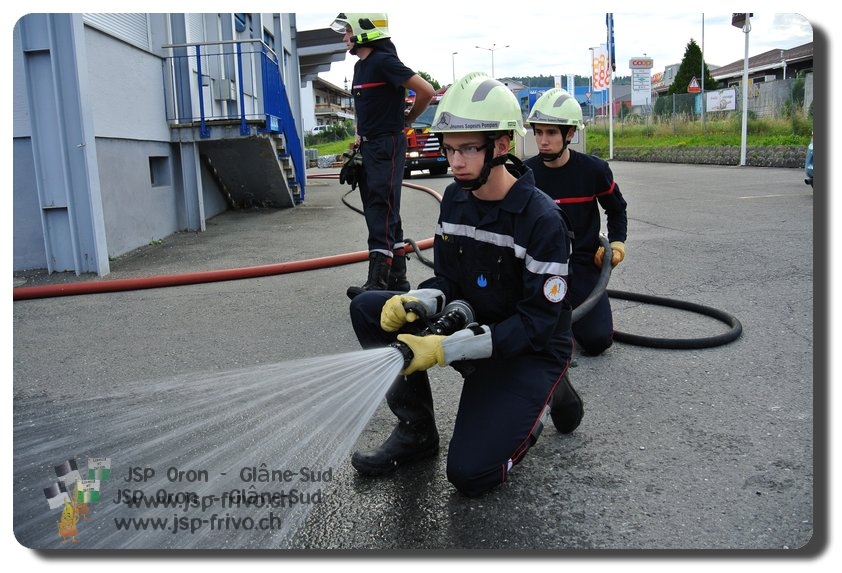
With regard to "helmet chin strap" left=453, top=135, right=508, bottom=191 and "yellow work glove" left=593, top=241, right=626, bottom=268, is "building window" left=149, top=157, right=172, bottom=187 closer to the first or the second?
"yellow work glove" left=593, top=241, right=626, bottom=268

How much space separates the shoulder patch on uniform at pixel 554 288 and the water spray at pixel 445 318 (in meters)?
0.35

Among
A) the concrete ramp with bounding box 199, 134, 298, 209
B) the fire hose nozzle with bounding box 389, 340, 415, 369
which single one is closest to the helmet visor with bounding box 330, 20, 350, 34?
the fire hose nozzle with bounding box 389, 340, 415, 369

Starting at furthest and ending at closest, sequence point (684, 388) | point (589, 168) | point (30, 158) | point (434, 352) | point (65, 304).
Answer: point (30, 158) < point (65, 304) < point (589, 168) < point (684, 388) < point (434, 352)

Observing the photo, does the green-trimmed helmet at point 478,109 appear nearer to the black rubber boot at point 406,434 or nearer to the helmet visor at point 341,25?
the black rubber boot at point 406,434

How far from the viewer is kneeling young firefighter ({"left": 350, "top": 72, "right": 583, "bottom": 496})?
107 inches

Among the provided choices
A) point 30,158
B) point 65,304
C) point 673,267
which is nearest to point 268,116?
point 30,158

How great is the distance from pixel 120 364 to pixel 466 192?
2644 mm

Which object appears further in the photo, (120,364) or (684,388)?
(120,364)

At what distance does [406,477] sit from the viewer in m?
3.00

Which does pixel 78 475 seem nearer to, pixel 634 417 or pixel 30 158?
pixel 634 417

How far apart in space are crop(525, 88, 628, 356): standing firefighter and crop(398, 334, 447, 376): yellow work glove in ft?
6.72

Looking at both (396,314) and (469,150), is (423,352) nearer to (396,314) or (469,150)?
→ (396,314)

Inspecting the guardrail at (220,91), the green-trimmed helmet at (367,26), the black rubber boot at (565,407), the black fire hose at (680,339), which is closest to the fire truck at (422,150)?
the guardrail at (220,91)

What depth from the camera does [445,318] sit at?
283cm
